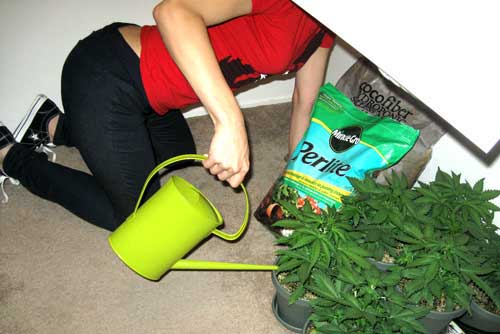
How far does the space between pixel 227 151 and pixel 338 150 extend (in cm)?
50

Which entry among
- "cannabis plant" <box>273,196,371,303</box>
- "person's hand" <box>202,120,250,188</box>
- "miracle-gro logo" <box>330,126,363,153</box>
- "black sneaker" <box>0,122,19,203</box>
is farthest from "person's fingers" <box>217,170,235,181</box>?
"black sneaker" <box>0,122,19,203</box>

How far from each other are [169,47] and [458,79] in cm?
44

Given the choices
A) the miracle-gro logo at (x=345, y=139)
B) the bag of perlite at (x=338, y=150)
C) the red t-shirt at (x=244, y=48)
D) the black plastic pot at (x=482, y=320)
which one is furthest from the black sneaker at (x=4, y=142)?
the black plastic pot at (x=482, y=320)

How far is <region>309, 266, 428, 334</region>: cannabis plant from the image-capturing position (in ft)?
2.70

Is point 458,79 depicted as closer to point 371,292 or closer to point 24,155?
point 371,292

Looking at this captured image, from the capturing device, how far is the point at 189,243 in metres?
0.89

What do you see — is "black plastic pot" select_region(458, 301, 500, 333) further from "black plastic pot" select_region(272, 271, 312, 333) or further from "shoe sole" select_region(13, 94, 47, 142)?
"shoe sole" select_region(13, 94, 47, 142)

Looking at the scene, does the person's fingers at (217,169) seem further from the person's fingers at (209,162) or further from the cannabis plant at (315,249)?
the cannabis plant at (315,249)

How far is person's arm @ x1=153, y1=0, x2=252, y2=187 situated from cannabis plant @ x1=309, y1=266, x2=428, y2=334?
337mm

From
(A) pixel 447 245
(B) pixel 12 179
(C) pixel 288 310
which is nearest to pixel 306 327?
(C) pixel 288 310

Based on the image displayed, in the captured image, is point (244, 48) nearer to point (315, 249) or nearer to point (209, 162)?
point (209, 162)

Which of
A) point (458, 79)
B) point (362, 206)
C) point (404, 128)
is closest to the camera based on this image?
point (458, 79)

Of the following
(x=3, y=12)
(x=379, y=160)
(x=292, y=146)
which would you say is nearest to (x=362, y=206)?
(x=379, y=160)

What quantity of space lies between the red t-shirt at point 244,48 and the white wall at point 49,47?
1.41ft
